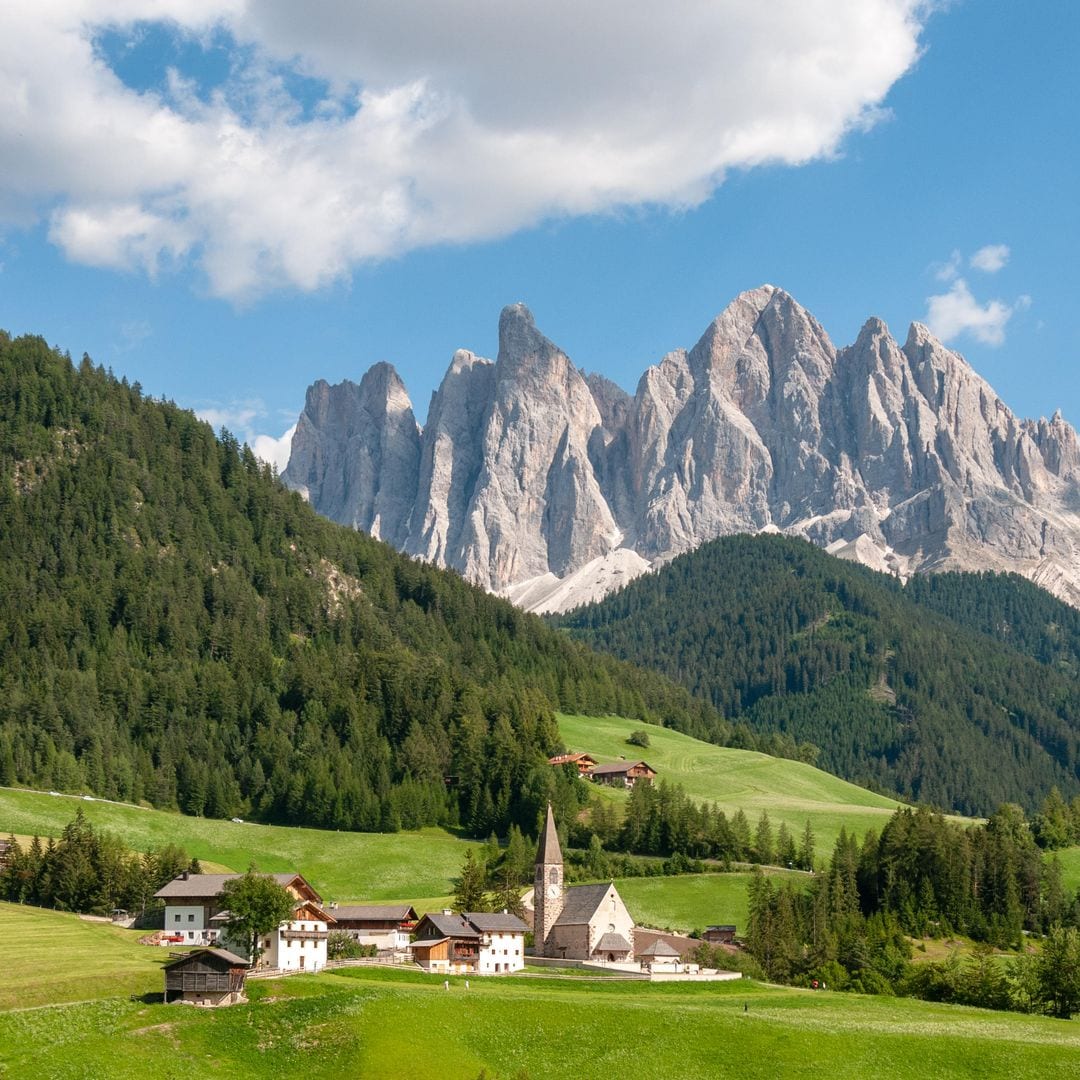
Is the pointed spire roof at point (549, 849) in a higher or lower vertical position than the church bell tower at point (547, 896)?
higher

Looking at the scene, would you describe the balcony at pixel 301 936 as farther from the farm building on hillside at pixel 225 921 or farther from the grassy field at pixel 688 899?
the grassy field at pixel 688 899

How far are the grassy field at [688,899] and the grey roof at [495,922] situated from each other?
21614 millimetres

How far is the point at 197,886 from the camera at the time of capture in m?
108

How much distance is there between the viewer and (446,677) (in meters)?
196

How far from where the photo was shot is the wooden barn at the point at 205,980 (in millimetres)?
76875

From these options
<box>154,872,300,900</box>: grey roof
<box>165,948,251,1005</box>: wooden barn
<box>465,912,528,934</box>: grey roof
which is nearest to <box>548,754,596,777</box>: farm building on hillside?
<box>465,912,528,934</box>: grey roof

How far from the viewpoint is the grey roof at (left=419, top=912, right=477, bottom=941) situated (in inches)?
3952

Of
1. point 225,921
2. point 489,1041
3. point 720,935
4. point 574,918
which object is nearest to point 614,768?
point 720,935

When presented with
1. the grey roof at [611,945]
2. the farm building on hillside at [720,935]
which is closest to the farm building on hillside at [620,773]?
the farm building on hillside at [720,935]

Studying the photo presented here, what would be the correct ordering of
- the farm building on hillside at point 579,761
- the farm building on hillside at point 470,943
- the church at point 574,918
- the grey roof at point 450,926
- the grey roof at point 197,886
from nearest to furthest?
the farm building on hillside at point 470,943 → the grey roof at point 450,926 → the grey roof at point 197,886 → the church at point 574,918 → the farm building on hillside at point 579,761

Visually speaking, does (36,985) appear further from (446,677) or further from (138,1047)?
(446,677)

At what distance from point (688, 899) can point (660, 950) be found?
28.4 metres

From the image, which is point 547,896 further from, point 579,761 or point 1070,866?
point 579,761

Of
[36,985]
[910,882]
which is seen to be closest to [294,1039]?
[36,985]
